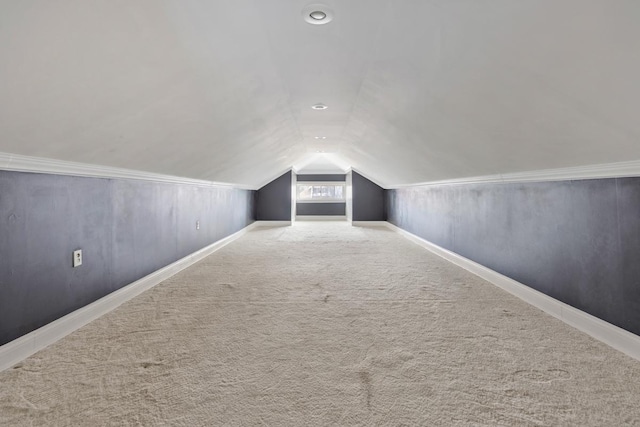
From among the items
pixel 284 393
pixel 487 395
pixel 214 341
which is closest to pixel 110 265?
pixel 214 341

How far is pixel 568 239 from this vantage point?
2150mm

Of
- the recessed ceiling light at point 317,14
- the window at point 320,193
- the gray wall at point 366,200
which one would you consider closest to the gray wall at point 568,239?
the recessed ceiling light at point 317,14

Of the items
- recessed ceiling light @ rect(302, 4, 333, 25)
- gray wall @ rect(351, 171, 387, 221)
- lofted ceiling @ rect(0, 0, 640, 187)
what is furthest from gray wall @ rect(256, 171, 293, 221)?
recessed ceiling light @ rect(302, 4, 333, 25)

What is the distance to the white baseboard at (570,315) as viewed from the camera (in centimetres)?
169

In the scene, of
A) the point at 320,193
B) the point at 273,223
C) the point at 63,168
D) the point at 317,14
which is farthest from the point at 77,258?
the point at 320,193

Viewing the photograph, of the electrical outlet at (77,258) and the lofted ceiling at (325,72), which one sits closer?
the lofted ceiling at (325,72)

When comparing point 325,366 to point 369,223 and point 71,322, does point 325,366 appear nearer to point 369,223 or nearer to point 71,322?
point 71,322

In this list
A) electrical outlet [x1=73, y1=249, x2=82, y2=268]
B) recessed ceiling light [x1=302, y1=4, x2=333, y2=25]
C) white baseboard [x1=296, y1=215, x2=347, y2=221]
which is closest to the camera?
recessed ceiling light [x1=302, y1=4, x2=333, y2=25]

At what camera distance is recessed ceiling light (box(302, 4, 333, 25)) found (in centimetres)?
144

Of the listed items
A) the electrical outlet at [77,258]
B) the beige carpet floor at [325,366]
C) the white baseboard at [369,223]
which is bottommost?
the beige carpet floor at [325,366]

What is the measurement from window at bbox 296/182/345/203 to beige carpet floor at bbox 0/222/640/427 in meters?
7.59

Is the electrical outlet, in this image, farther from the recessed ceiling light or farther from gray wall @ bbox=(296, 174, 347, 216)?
gray wall @ bbox=(296, 174, 347, 216)

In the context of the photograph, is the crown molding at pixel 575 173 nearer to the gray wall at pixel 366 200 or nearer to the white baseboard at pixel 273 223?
the gray wall at pixel 366 200

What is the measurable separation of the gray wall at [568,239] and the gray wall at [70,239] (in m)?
3.47
